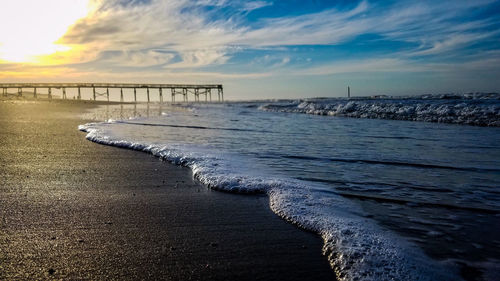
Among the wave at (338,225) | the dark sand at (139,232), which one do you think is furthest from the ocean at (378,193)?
the dark sand at (139,232)

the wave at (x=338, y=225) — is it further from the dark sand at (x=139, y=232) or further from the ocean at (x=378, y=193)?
the dark sand at (x=139, y=232)

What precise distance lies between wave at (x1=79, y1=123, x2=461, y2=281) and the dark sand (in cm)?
15

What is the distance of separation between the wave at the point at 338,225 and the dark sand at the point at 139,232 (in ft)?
0.48

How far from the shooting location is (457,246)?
2590 mm

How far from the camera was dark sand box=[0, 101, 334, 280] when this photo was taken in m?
2.18

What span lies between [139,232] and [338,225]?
163 cm

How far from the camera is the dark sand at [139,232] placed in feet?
7.16

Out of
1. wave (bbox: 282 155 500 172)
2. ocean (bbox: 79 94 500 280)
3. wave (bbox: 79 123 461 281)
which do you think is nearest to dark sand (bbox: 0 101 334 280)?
wave (bbox: 79 123 461 281)

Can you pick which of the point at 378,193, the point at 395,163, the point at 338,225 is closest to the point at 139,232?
the point at 338,225

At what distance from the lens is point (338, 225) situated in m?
3.01

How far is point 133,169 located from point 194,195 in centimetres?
174

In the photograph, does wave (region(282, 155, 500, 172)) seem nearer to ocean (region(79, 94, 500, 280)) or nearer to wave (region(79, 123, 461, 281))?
ocean (region(79, 94, 500, 280))

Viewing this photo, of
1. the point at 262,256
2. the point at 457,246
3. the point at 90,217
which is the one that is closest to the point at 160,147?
the point at 90,217

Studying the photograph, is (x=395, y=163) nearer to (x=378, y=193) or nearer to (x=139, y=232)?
(x=378, y=193)
